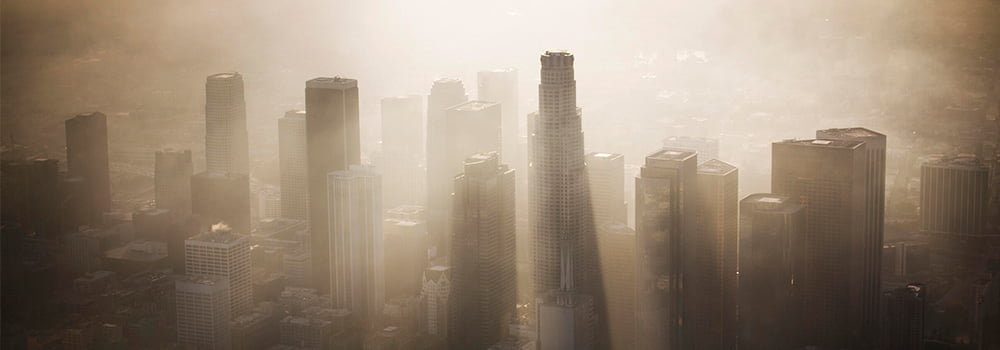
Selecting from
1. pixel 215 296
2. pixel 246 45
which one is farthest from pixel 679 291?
pixel 246 45

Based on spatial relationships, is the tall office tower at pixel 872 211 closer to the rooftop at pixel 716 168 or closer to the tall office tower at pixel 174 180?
the rooftop at pixel 716 168

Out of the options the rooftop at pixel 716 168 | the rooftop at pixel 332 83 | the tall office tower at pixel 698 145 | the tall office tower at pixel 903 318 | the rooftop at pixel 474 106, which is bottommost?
the tall office tower at pixel 903 318

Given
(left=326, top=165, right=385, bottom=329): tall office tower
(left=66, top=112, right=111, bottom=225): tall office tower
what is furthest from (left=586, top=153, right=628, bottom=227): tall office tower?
(left=66, top=112, right=111, bottom=225): tall office tower

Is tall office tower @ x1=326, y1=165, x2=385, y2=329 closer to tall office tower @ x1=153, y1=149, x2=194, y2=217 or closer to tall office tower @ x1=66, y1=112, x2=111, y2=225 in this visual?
tall office tower @ x1=153, y1=149, x2=194, y2=217

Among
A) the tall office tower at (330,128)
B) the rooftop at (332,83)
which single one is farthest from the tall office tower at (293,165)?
the rooftop at (332,83)

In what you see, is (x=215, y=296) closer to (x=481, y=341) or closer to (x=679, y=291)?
(x=481, y=341)

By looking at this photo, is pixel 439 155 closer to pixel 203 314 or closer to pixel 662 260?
pixel 203 314
